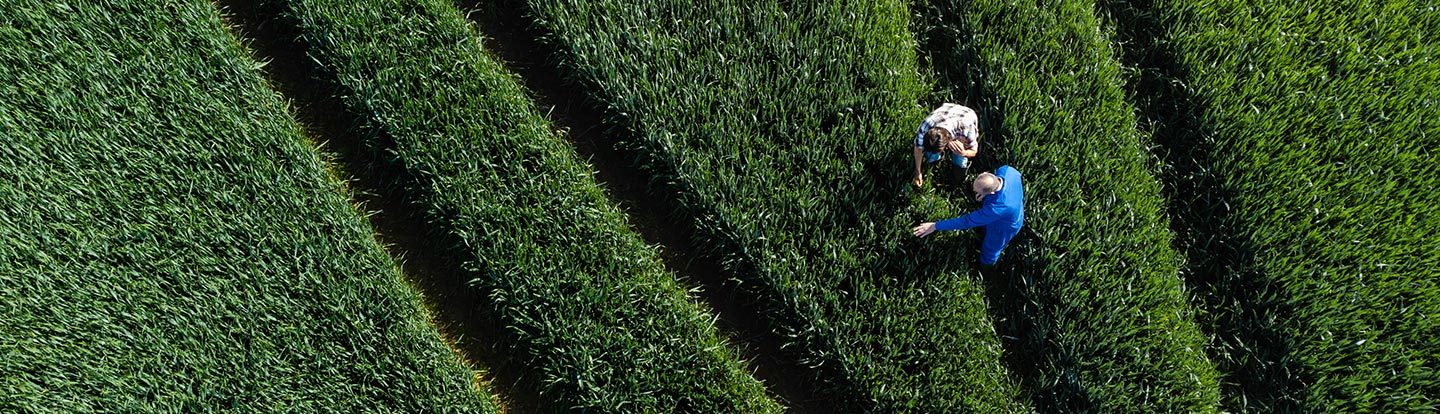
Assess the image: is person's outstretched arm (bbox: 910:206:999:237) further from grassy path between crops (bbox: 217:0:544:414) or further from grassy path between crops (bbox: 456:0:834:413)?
grassy path between crops (bbox: 217:0:544:414)

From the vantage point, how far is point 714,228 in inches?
228

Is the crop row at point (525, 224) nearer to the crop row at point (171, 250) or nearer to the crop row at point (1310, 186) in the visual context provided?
the crop row at point (171, 250)

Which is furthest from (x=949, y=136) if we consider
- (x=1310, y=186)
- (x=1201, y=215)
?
(x=1310, y=186)

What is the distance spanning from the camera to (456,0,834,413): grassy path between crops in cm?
605

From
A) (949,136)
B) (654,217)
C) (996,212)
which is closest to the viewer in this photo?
(996,212)

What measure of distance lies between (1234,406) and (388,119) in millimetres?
6852

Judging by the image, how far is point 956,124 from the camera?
5.54m

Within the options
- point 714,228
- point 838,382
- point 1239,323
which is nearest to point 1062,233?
point 1239,323

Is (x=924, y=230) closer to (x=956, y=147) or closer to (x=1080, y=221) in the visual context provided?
(x=956, y=147)

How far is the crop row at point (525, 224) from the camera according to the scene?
5633 millimetres

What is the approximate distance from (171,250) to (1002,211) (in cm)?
591

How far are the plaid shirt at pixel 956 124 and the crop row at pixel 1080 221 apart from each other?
1.67ft

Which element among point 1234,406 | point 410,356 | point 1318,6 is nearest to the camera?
point 410,356

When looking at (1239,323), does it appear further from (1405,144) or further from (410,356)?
(410,356)
